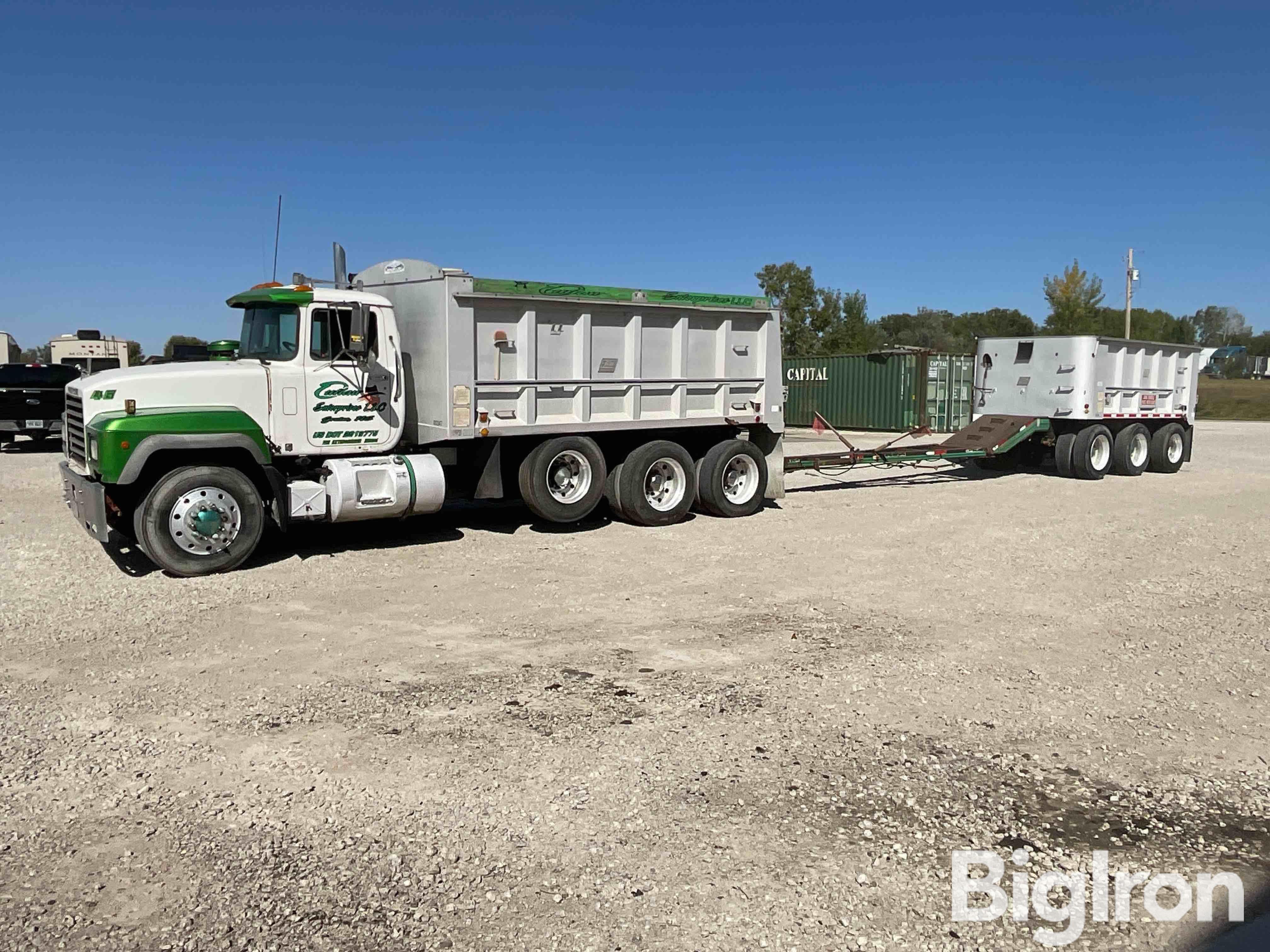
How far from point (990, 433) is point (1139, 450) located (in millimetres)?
3219

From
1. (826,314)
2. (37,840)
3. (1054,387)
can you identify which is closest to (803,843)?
(37,840)

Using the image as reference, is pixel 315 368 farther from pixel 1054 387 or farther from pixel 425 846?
pixel 1054 387

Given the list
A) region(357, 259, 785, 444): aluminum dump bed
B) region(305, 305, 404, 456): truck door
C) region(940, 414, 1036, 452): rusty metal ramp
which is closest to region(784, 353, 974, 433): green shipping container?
region(940, 414, 1036, 452): rusty metal ramp

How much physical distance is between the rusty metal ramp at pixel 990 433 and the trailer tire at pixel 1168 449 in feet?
9.24

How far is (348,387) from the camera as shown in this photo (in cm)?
977

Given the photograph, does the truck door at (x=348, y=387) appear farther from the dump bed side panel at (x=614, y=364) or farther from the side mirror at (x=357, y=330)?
the dump bed side panel at (x=614, y=364)

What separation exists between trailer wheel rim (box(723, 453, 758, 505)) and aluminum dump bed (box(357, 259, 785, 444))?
0.50 m

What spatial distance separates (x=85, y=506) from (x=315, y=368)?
7.74 feet

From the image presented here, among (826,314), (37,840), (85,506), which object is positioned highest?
(826,314)

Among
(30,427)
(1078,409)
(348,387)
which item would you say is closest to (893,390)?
(1078,409)

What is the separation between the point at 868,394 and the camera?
2870 centimetres

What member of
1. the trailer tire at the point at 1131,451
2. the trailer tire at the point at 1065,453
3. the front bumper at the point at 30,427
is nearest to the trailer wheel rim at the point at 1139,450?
the trailer tire at the point at 1131,451

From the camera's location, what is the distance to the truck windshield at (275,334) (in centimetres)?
952

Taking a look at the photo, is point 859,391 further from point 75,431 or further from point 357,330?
point 75,431
